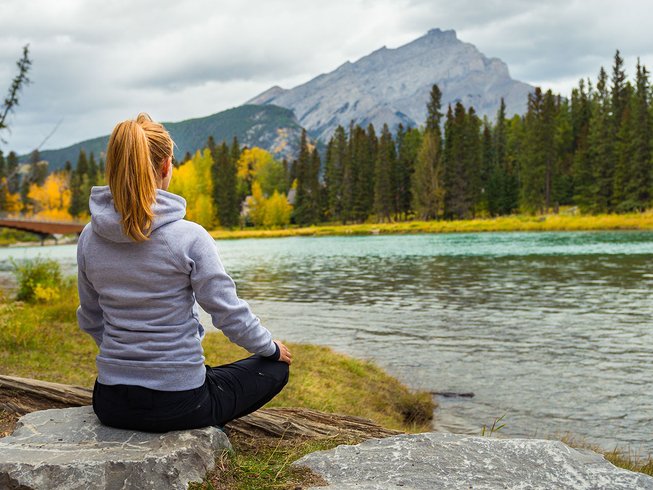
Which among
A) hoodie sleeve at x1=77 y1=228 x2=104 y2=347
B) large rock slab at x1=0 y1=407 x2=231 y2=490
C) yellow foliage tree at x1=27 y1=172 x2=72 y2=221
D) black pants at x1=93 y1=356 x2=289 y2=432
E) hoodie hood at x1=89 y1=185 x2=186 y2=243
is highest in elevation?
yellow foliage tree at x1=27 y1=172 x2=72 y2=221

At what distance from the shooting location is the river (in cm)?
690

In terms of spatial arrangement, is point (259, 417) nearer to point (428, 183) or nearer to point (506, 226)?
point (506, 226)

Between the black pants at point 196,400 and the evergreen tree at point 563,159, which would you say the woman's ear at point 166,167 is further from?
the evergreen tree at point 563,159

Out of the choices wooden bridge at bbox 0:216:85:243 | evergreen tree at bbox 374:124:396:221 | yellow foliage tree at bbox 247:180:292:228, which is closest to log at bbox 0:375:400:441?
wooden bridge at bbox 0:216:85:243

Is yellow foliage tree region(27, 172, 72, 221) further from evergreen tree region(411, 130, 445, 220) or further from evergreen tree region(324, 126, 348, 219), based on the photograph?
evergreen tree region(411, 130, 445, 220)

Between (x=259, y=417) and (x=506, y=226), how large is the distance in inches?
2267

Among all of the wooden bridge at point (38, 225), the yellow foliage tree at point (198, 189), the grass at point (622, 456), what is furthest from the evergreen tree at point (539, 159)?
the grass at point (622, 456)

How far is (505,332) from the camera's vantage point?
11406mm

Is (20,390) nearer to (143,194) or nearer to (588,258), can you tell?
(143,194)

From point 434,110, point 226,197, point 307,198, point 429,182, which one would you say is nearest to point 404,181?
point 429,182

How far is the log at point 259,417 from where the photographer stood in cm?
359

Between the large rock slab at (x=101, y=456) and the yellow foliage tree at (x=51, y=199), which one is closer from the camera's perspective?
the large rock slab at (x=101, y=456)

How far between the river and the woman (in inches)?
173

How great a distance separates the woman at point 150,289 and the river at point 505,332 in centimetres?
440
